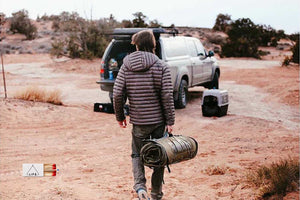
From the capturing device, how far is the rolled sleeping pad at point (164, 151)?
4.55m

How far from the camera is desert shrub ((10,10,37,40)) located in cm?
4194

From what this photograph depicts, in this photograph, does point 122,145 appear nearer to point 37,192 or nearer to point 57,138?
point 57,138

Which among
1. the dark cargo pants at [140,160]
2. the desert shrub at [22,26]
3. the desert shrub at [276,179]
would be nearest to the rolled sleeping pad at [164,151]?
the dark cargo pants at [140,160]

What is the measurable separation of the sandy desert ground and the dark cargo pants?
516mm

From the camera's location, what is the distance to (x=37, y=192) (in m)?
5.42

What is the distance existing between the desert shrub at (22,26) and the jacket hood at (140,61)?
127ft

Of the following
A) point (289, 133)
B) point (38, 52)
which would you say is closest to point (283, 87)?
point (289, 133)

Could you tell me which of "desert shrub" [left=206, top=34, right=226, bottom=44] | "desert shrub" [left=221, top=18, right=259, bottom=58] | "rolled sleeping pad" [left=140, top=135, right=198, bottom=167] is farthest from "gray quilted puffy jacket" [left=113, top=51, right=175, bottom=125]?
"desert shrub" [left=206, top=34, right=226, bottom=44]

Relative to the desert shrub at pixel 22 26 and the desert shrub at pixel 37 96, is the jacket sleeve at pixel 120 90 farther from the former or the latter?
the desert shrub at pixel 22 26

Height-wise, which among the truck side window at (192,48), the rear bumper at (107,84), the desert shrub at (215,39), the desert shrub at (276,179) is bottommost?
the desert shrub at (276,179)

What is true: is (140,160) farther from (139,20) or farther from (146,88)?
(139,20)

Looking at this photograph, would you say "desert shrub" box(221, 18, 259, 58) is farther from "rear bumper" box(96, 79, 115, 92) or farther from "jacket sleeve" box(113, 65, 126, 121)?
"jacket sleeve" box(113, 65, 126, 121)

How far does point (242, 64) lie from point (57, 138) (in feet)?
63.7

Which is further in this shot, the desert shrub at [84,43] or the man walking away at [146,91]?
the desert shrub at [84,43]
